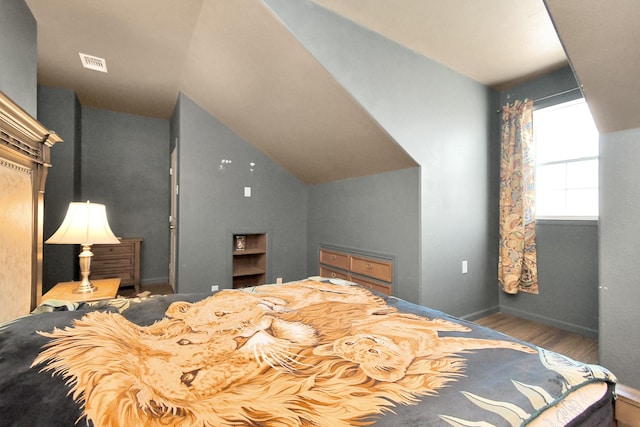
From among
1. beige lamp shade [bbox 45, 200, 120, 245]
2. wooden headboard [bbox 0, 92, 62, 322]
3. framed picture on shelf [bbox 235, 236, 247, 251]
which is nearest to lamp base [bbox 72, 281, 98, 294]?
wooden headboard [bbox 0, 92, 62, 322]

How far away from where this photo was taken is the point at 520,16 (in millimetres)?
1965

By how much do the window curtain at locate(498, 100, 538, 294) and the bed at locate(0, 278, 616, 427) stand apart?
223 cm

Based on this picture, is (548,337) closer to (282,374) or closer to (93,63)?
(282,374)

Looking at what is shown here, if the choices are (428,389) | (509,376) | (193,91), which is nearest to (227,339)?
(428,389)

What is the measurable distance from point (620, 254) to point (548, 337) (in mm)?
1202

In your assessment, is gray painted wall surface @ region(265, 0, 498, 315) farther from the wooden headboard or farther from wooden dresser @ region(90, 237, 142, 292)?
wooden dresser @ region(90, 237, 142, 292)

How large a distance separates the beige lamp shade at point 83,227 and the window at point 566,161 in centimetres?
371

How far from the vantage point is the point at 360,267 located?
121 inches

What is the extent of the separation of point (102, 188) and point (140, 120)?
1076mm

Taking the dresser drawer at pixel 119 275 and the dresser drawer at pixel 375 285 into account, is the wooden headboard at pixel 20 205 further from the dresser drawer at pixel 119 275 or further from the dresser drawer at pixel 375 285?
the dresser drawer at pixel 375 285

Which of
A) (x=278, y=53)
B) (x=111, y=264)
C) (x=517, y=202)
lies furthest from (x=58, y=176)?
(x=517, y=202)

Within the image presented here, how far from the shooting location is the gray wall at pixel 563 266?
2.51 meters

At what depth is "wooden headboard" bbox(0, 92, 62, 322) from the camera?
50.7 inches

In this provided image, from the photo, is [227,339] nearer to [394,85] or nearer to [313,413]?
[313,413]
